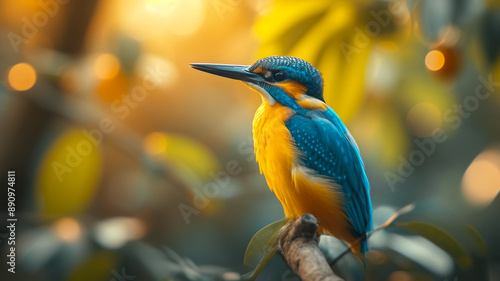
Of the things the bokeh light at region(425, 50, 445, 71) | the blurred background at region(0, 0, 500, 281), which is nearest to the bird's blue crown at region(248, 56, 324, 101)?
the blurred background at region(0, 0, 500, 281)

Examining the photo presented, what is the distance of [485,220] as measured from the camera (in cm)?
157

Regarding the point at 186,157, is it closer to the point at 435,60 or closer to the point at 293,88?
the point at 293,88

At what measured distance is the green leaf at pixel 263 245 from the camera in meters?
0.93

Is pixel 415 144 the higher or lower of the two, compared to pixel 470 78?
lower

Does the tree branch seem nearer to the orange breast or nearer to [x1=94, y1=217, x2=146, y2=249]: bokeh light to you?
the orange breast

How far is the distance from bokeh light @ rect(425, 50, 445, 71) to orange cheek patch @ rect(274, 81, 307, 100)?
39 cm

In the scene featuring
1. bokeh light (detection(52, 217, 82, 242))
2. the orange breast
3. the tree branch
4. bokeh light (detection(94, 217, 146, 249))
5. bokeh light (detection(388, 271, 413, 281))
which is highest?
the orange breast

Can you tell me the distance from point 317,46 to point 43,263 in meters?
0.91

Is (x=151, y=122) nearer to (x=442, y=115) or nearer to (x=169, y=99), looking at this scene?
(x=169, y=99)

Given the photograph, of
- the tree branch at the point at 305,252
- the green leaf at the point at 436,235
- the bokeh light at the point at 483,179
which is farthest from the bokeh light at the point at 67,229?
the bokeh light at the point at 483,179

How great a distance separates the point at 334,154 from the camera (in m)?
0.96

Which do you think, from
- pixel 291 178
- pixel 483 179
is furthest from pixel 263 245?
pixel 483 179

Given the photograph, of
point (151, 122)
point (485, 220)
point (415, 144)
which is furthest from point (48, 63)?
point (485, 220)

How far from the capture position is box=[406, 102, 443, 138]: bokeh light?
1405 mm
